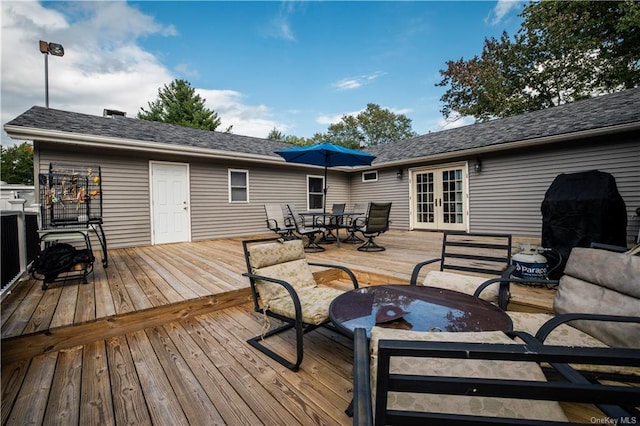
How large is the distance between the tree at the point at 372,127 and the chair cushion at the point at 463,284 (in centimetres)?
2652

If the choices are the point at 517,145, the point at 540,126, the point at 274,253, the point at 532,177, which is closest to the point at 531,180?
the point at 532,177

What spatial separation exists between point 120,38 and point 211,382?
Answer: 10.9 metres

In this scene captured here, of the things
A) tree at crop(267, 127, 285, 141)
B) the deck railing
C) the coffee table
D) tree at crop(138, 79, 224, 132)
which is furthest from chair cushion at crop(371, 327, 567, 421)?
tree at crop(267, 127, 285, 141)

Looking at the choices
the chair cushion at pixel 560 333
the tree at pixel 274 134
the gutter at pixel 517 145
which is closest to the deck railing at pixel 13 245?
the chair cushion at pixel 560 333

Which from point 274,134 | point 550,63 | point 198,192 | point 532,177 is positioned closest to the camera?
point 532,177

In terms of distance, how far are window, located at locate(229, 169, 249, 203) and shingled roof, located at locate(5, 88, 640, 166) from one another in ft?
2.29

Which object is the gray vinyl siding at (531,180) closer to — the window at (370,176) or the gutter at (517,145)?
the gutter at (517,145)

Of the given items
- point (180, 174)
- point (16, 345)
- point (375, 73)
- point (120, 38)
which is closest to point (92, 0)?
point (120, 38)

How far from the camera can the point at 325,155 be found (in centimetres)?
576

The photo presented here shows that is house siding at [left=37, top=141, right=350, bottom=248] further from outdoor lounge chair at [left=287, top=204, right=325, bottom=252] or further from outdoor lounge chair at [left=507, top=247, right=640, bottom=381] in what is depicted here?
outdoor lounge chair at [left=507, top=247, right=640, bottom=381]

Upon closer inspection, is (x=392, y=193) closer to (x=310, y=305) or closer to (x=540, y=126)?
(x=540, y=126)

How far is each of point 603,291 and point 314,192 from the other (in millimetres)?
8620

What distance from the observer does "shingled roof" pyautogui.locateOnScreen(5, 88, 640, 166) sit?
5.43 metres

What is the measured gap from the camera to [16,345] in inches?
78.6
